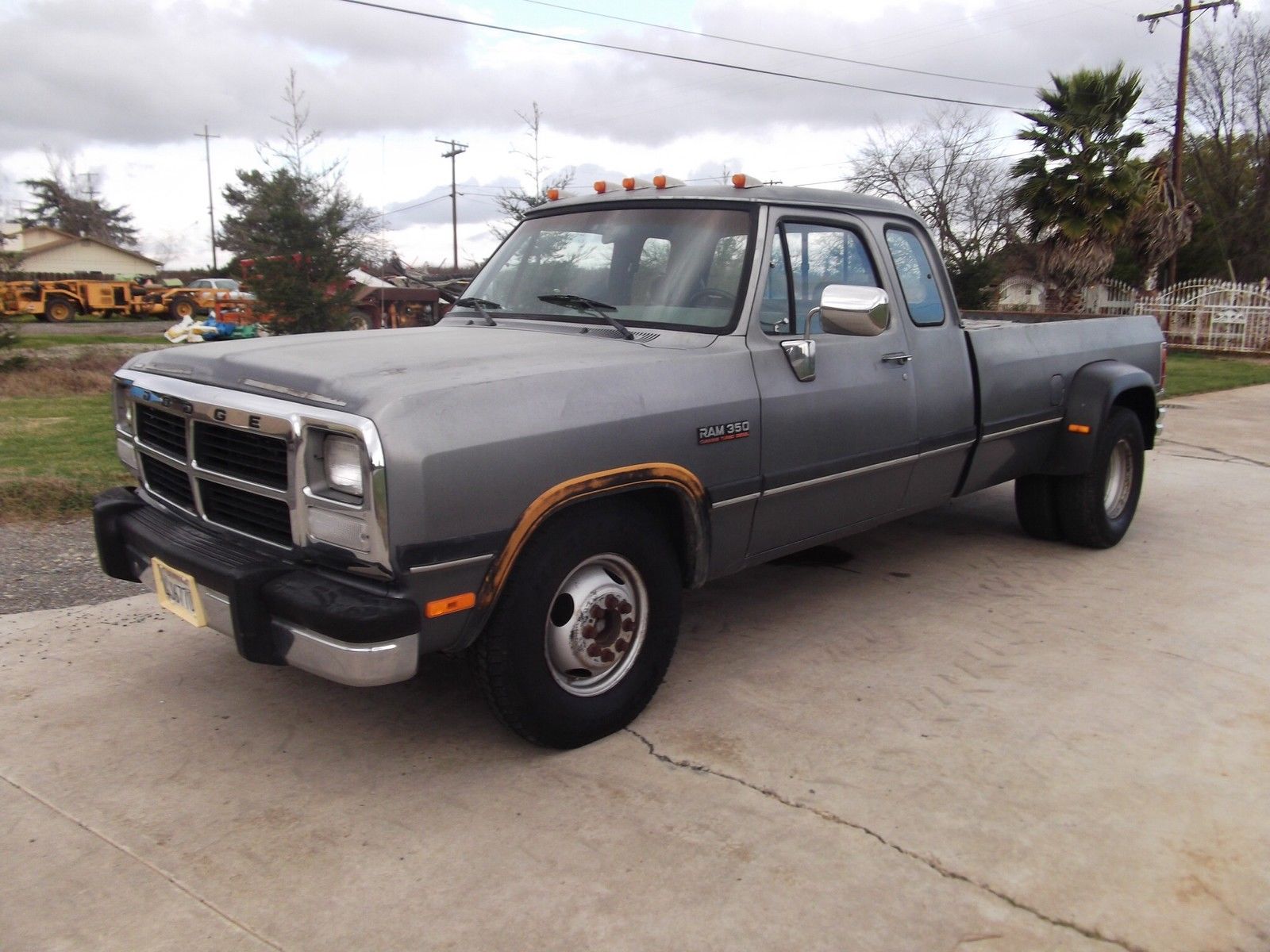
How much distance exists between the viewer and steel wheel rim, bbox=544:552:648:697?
11.2ft

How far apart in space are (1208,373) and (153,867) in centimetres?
1864

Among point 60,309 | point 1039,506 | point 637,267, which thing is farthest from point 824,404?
point 60,309

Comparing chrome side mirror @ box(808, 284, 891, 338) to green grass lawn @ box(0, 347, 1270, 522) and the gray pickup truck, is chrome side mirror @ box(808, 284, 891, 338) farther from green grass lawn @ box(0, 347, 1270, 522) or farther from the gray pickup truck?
green grass lawn @ box(0, 347, 1270, 522)

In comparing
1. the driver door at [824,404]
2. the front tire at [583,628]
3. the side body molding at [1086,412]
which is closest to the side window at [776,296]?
the driver door at [824,404]

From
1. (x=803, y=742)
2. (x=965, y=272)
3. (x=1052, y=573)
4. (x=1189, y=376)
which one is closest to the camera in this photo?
(x=803, y=742)

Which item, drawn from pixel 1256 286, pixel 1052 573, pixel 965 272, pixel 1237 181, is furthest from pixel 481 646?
pixel 1237 181

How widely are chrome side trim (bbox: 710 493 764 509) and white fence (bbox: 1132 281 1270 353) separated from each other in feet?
69.2

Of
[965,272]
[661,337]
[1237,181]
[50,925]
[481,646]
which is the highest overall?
[1237,181]

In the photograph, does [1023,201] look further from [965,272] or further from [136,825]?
[136,825]

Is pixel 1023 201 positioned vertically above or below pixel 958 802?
above

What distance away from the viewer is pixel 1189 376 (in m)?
16.9

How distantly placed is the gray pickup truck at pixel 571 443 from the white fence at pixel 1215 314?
63.4 feet

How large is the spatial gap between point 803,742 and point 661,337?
162cm

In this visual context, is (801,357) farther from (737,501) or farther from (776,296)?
(737,501)
